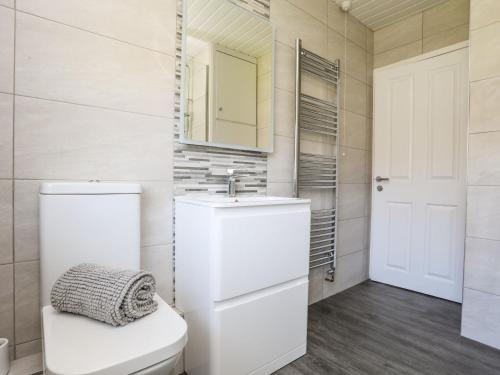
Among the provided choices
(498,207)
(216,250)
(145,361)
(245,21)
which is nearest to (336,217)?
(498,207)

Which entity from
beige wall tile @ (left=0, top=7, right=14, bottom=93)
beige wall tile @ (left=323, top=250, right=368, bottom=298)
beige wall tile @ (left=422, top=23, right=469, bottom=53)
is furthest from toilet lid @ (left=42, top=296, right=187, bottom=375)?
beige wall tile @ (left=422, top=23, right=469, bottom=53)

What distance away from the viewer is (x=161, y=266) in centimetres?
145

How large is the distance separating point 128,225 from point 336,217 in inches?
63.1

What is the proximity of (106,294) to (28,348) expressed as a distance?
1.96 feet

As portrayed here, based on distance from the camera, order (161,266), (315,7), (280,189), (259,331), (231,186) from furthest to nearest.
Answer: (315,7) → (280,189) → (231,186) → (161,266) → (259,331)

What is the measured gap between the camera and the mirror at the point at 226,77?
150 centimetres

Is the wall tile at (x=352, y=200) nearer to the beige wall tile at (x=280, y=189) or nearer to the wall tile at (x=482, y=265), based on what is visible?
the beige wall tile at (x=280, y=189)

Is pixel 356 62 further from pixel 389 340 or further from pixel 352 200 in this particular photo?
pixel 389 340

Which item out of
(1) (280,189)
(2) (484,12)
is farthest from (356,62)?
(1) (280,189)

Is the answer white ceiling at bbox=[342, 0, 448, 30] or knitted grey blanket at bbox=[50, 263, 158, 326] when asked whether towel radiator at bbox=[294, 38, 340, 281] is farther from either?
knitted grey blanket at bbox=[50, 263, 158, 326]

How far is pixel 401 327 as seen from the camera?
6.13 feet

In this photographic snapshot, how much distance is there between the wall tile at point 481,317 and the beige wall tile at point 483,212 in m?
0.36

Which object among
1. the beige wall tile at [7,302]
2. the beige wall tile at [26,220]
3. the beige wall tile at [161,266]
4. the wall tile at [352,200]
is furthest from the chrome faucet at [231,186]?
the wall tile at [352,200]

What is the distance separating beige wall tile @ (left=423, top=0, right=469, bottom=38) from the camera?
7.22 ft
